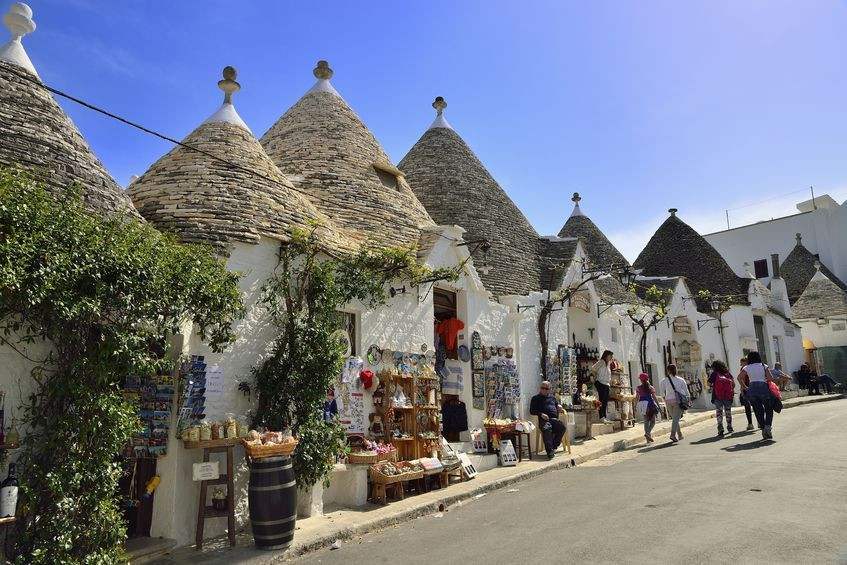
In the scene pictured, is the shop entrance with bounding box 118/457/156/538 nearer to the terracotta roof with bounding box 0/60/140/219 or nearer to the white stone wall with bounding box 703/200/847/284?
the terracotta roof with bounding box 0/60/140/219

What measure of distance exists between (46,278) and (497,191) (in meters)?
14.0

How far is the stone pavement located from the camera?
6.40m

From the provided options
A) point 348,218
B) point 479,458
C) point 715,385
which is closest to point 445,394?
point 479,458

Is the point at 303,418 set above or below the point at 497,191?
below

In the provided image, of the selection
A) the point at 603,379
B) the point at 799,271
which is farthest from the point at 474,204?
the point at 799,271

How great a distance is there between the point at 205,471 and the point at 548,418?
760 cm

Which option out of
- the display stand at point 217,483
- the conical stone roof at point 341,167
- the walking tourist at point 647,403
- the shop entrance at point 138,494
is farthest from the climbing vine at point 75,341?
the walking tourist at point 647,403

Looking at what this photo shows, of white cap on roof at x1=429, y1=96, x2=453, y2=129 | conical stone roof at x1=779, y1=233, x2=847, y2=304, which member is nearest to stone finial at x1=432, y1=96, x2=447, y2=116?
white cap on roof at x1=429, y1=96, x2=453, y2=129

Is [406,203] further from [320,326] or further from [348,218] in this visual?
[320,326]

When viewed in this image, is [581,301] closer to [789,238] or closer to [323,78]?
[323,78]

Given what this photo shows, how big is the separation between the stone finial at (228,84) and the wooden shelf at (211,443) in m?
6.14

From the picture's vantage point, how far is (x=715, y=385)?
1345 centimetres

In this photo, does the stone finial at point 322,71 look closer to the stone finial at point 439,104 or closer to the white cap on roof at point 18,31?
the stone finial at point 439,104

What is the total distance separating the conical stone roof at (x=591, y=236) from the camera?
2339 cm
